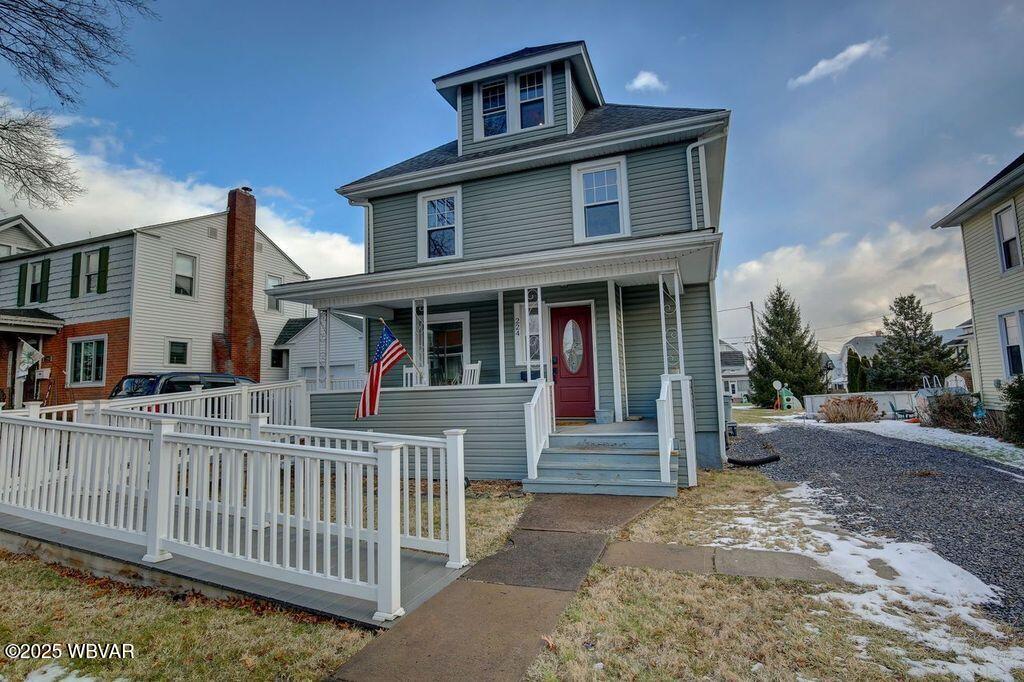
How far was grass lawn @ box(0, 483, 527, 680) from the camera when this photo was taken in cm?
248

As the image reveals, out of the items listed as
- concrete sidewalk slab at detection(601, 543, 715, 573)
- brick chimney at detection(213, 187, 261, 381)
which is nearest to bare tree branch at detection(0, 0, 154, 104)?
brick chimney at detection(213, 187, 261, 381)

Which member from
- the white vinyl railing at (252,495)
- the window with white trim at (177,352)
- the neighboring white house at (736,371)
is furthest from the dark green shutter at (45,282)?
the neighboring white house at (736,371)

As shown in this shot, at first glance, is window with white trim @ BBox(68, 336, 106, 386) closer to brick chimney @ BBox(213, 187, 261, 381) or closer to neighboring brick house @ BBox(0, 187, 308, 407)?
neighboring brick house @ BBox(0, 187, 308, 407)

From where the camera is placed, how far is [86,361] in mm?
15258

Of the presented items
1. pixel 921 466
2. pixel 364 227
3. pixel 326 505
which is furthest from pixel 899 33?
pixel 326 505

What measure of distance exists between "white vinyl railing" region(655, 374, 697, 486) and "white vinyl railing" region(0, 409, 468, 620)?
2973 mm

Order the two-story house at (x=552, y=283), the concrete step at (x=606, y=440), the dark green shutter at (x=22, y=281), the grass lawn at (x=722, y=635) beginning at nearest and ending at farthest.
Result: 1. the grass lawn at (x=722, y=635)
2. the concrete step at (x=606, y=440)
3. the two-story house at (x=552, y=283)
4. the dark green shutter at (x=22, y=281)

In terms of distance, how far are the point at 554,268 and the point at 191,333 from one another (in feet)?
46.7

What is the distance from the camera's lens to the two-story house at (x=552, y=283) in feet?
23.0

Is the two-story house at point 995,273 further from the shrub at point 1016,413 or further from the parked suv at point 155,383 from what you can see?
the parked suv at point 155,383

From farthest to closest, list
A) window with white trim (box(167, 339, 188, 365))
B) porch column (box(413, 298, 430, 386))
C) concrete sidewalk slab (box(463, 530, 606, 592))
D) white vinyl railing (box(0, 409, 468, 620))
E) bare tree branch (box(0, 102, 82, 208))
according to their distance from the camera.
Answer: window with white trim (box(167, 339, 188, 365)), bare tree branch (box(0, 102, 82, 208)), porch column (box(413, 298, 430, 386)), concrete sidewalk slab (box(463, 530, 606, 592)), white vinyl railing (box(0, 409, 468, 620))

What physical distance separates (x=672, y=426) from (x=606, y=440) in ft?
3.14

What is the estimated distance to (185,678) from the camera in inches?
94.3

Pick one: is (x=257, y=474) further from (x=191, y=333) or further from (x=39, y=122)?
(x=191, y=333)
